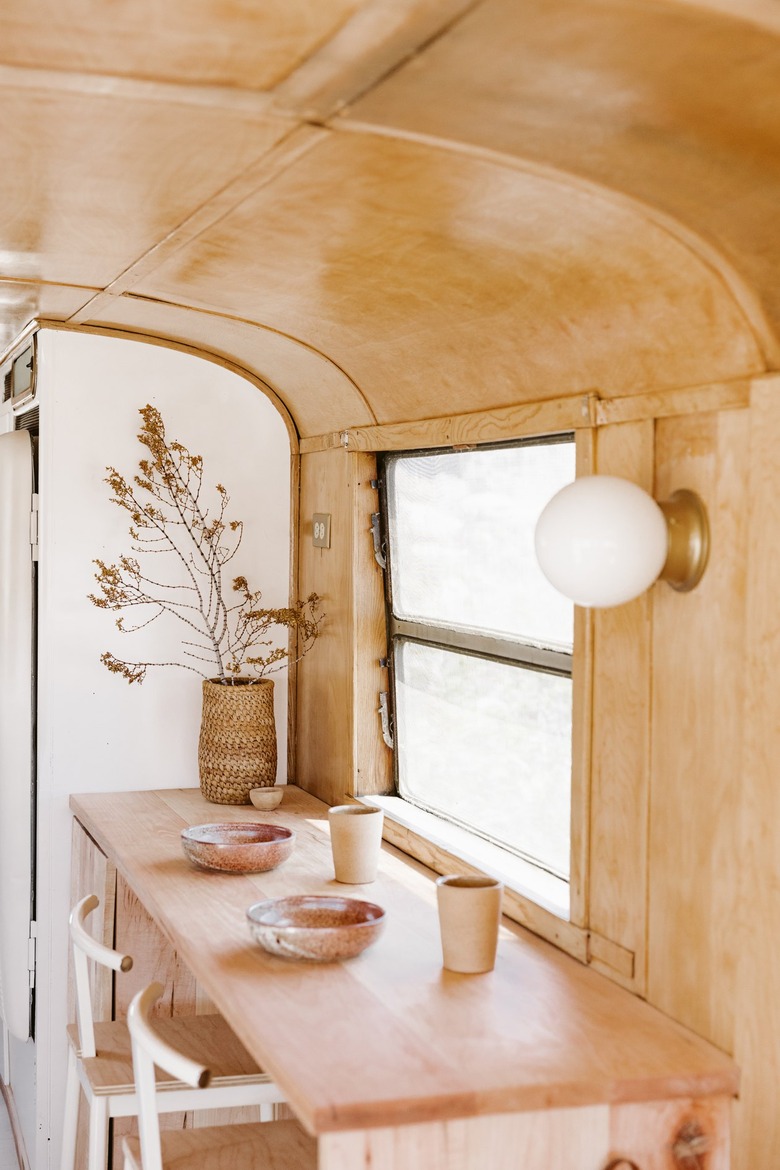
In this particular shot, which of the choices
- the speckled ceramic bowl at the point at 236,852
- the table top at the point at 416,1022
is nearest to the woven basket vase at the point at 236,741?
the speckled ceramic bowl at the point at 236,852

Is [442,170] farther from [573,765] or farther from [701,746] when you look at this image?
[573,765]

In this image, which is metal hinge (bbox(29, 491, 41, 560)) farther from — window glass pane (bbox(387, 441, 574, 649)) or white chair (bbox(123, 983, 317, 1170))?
white chair (bbox(123, 983, 317, 1170))

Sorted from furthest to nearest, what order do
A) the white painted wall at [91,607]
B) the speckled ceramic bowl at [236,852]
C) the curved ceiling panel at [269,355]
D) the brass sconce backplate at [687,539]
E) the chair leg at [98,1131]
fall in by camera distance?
the white painted wall at [91,607], the curved ceiling panel at [269,355], the speckled ceramic bowl at [236,852], the chair leg at [98,1131], the brass sconce backplate at [687,539]

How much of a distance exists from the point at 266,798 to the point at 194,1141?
1.09 m

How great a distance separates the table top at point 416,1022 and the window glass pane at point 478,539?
1.99ft

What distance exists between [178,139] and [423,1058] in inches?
50.9

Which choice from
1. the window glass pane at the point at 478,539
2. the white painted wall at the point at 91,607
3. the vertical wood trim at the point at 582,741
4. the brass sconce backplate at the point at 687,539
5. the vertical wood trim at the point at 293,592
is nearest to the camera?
the brass sconce backplate at the point at 687,539

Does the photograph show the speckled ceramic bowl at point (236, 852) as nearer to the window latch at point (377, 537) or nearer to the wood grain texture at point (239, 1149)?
the wood grain texture at point (239, 1149)

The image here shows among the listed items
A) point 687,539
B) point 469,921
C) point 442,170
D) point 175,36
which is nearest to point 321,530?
point 469,921

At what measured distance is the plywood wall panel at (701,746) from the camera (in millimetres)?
1812

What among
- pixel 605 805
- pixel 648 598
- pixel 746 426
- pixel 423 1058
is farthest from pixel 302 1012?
pixel 746 426

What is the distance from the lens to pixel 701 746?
6.21 feet

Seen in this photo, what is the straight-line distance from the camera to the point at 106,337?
3.45 m

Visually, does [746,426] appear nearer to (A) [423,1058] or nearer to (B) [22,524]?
(A) [423,1058]
